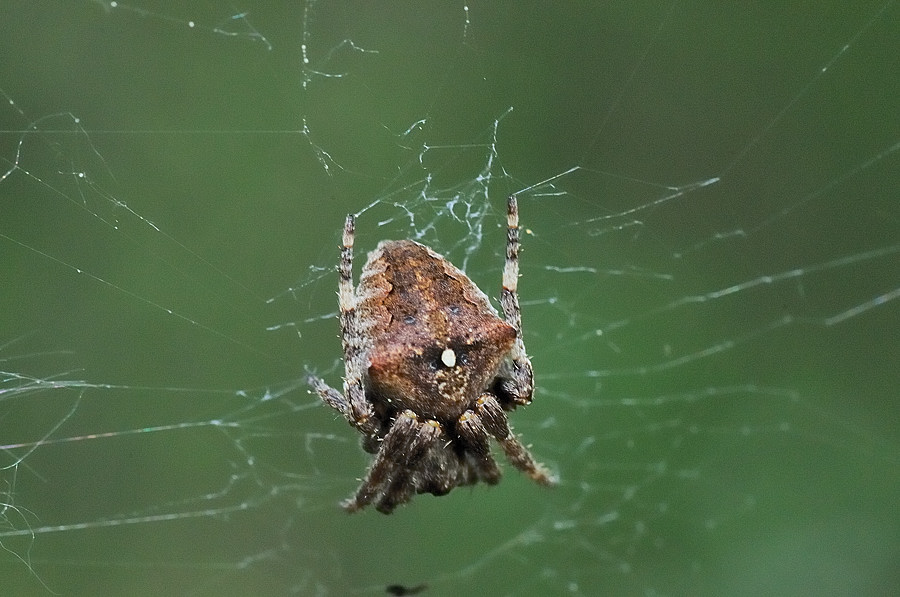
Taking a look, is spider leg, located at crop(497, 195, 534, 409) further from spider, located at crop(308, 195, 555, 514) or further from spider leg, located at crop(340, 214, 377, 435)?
spider leg, located at crop(340, 214, 377, 435)

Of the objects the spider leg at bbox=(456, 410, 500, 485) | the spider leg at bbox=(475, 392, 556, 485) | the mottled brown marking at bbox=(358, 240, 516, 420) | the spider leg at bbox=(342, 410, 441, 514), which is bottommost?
the spider leg at bbox=(342, 410, 441, 514)

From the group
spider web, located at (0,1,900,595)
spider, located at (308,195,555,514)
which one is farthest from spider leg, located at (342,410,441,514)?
spider web, located at (0,1,900,595)

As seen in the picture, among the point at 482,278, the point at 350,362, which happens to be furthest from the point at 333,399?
the point at 482,278

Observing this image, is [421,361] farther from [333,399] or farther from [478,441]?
[478,441]

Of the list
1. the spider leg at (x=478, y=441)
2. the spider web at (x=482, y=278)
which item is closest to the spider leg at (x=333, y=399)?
the spider leg at (x=478, y=441)

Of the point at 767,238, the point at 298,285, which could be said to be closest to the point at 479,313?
the point at 298,285

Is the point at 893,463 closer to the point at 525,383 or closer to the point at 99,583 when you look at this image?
the point at 525,383
